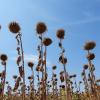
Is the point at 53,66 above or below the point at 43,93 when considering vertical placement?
above

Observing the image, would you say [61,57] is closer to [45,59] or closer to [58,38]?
[58,38]

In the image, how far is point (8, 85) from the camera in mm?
23328

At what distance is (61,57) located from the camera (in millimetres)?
13414

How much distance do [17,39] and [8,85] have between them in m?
12.7

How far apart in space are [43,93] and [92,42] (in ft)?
20.5

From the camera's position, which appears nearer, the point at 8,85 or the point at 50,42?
the point at 50,42

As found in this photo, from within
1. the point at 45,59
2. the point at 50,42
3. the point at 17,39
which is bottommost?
the point at 45,59

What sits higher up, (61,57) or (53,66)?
(53,66)

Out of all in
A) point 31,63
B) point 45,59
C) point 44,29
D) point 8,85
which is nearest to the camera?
point 45,59

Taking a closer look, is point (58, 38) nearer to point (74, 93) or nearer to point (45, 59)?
point (45, 59)

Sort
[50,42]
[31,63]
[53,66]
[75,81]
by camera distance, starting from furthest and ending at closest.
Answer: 1. [75,81]
2. [53,66]
3. [31,63]
4. [50,42]

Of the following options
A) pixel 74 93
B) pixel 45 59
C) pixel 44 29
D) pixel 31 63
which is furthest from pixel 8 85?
pixel 45 59

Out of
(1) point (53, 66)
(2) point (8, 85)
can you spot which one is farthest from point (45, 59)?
(2) point (8, 85)

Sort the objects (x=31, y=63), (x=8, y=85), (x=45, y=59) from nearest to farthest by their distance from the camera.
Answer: (x=45, y=59) < (x=31, y=63) < (x=8, y=85)
